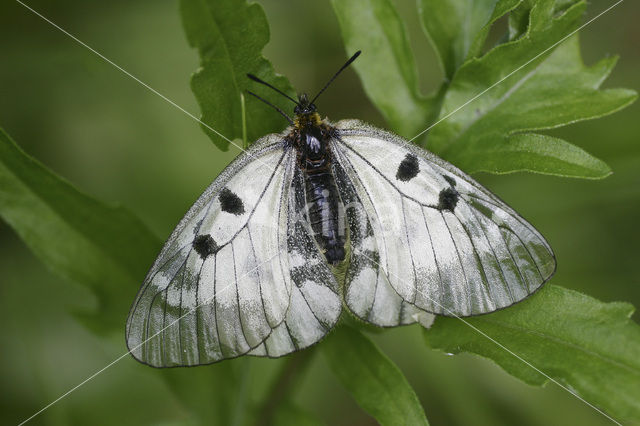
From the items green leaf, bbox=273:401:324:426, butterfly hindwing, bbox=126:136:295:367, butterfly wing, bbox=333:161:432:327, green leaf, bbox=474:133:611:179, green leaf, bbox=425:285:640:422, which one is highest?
green leaf, bbox=474:133:611:179

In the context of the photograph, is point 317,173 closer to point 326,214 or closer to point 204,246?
point 326,214

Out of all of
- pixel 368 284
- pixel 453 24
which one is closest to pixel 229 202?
pixel 368 284

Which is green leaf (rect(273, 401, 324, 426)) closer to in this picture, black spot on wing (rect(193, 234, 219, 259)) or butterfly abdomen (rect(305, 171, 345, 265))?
butterfly abdomen (rect(305, 171, 345, 265))

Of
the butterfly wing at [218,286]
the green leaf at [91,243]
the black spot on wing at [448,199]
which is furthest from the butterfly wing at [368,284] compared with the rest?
the green leaf at [91,243]

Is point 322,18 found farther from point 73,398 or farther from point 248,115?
point 73,398

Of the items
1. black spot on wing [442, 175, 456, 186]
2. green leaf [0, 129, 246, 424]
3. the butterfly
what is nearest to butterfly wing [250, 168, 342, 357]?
the butterfly

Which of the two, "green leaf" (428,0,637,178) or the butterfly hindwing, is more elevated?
"green leaf" (428,0,637,178)

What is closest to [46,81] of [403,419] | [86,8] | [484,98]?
[86,8]
